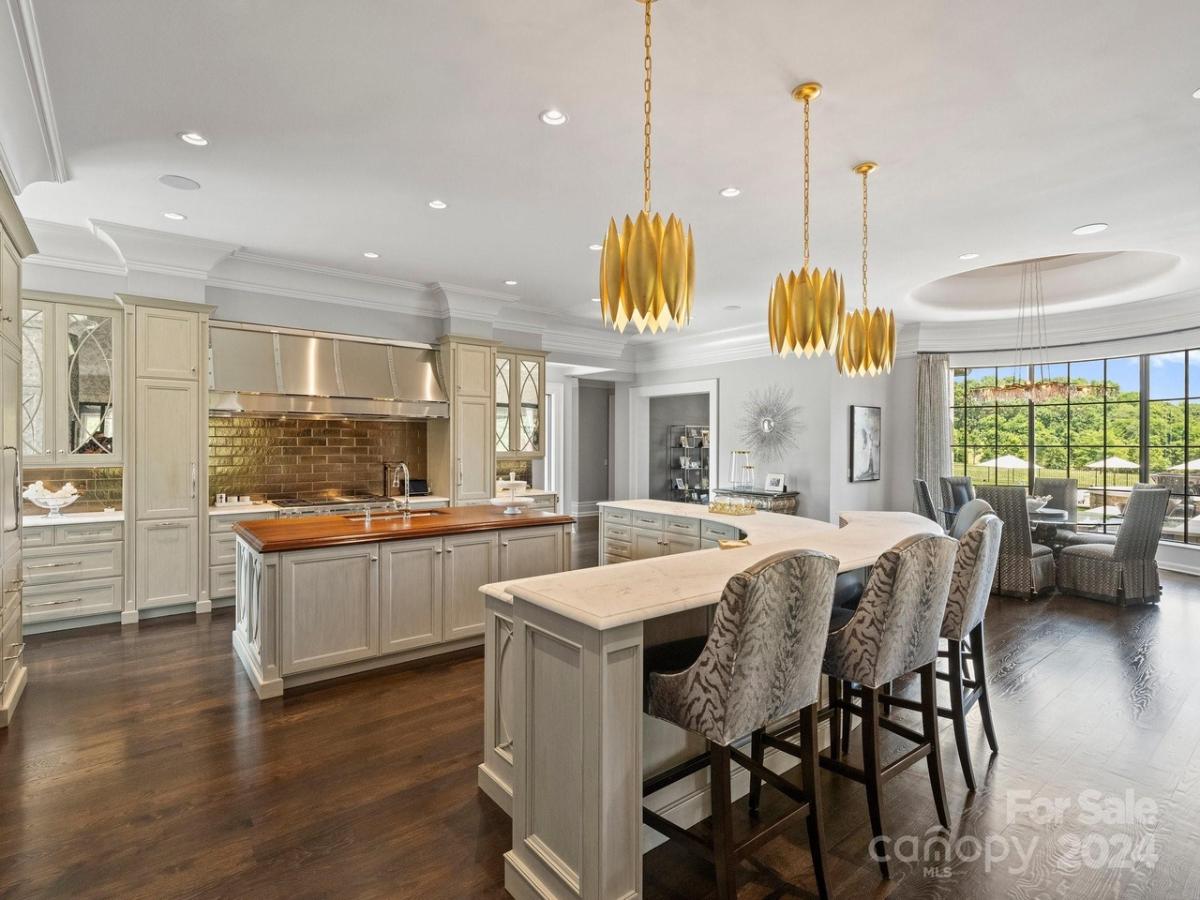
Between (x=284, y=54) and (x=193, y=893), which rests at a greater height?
(x=284, y=54)

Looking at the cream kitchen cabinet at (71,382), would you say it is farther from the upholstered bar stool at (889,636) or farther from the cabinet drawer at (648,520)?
the upholstered bar stool at (889,636)

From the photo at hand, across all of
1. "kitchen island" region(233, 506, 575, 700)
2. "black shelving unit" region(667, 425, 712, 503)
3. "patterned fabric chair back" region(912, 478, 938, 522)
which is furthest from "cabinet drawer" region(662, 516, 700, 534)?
"black shelving unit" region(667, 425, 712, 503)

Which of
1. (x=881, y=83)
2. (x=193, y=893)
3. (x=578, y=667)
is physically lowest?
(x=193, y=893)

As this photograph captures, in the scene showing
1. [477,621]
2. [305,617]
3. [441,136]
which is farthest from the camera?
[477,621]

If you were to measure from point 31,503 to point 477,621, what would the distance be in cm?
380

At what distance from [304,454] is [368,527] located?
2.57m

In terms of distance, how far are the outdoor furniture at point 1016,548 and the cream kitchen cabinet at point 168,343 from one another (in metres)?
6.84

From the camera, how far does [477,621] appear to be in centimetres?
407

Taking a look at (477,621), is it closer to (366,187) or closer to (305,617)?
(305,617)

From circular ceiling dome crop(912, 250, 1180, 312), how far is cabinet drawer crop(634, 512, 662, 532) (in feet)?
12.4

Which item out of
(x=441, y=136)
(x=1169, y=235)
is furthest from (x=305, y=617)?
(x=1169, y=235)

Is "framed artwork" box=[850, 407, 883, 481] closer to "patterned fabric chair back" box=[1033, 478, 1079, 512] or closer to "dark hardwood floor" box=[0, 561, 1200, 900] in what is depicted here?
"patterned fabric chair back" box=[1033, 478, 1079, 512]

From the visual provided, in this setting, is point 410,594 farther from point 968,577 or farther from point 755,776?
point 968,577

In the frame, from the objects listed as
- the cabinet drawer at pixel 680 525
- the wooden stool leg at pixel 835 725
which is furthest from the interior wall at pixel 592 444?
the wooden stool leg at pixel 835 725
